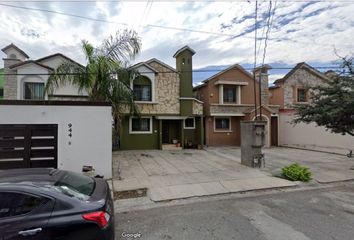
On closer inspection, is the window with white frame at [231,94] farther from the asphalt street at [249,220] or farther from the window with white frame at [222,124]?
the asphalt street at [249,220]

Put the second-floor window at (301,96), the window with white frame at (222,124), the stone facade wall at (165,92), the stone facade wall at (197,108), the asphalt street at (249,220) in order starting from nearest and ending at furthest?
the asphalt street at (249,220)
the stone facade wall at (165,92)
the stone facade wall at (197,108)
the window with white frame at (222,124)
the second-floor window at (301,96)

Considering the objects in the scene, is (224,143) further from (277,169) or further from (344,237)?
(344,237)

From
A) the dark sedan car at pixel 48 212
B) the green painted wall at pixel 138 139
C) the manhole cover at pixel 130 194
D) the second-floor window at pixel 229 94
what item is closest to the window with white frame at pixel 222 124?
the second-floor window at pixel 229 94

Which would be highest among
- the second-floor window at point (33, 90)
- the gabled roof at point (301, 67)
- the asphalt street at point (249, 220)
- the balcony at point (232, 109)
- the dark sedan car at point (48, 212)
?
the gabled roof at point (301, 67)

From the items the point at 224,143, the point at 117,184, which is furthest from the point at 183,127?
the point at 117,184

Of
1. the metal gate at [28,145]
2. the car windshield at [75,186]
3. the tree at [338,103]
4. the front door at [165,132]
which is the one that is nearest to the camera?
the car windshield at [75,186]

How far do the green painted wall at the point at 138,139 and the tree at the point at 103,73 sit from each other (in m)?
6.47

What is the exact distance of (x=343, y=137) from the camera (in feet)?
54.2

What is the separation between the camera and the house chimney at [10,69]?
1577 cm

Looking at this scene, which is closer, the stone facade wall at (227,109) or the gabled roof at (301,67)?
the stone facade wall at (227,109)

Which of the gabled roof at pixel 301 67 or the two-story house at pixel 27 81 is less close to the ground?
the gabled roof at pixel 301 67

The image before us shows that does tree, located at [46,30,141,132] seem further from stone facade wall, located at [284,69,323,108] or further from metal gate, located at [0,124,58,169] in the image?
stone facade wall, located at [284,69,323,108]

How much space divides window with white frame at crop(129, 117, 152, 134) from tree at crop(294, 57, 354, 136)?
37.0 ft

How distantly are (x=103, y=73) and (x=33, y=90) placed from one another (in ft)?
27.4
